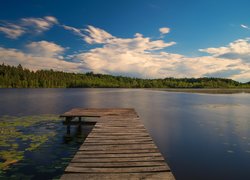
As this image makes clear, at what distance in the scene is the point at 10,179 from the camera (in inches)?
371

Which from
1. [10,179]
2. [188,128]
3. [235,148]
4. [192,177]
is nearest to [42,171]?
[10,179]

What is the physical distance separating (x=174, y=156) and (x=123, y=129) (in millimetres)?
3567

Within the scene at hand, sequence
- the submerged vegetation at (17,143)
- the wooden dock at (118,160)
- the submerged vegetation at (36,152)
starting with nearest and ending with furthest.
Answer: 1. the wooden dock at (118,160)
2. the submerged vegetation at (36,152)
3. the submerged vegetation at (17,143)

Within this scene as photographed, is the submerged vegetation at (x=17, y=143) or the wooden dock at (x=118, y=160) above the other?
the wooden dock at (x=118, y=160)

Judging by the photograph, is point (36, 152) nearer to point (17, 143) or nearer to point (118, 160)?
point (17, 143)

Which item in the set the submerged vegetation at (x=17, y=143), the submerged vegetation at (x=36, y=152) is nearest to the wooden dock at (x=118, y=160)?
the submerged vegetation at (x=36, y=152)

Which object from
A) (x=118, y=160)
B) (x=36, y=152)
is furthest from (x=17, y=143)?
(x=118, y=160)

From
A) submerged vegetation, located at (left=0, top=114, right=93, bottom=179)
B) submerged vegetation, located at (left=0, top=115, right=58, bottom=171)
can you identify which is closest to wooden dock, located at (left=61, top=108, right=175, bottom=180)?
submerged vegetation, located at (left=0, top=114, right=93, bottom=179)

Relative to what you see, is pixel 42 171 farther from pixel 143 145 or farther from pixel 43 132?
pixel 43 132

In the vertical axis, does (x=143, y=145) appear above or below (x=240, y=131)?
above

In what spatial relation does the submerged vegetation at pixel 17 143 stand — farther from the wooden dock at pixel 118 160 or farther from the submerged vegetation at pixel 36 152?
the wooden dock at pixel 118 160

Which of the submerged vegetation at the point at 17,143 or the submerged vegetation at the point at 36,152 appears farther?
the submerged vegetation at the point at 17,143

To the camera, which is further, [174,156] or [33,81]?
[33,81]

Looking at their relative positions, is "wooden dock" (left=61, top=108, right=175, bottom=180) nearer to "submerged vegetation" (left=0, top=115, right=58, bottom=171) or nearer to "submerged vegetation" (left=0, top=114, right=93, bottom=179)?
"submerged vegetation" (left=0, top=114, right=93, bottom=179)
